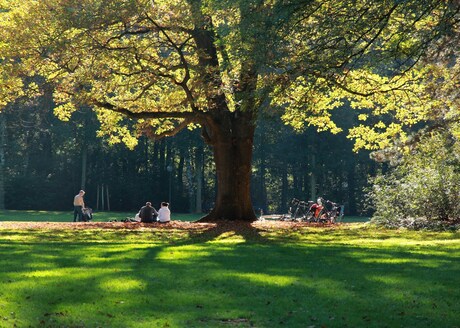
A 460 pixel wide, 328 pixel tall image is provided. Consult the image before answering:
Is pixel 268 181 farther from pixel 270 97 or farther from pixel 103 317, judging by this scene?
pixel 103 317

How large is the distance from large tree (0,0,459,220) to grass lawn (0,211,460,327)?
3526 mm

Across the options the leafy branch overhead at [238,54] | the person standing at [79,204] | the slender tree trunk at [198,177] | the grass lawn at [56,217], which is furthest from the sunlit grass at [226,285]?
the slender tree trunk at [198,177]

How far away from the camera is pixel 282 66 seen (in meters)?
15.3

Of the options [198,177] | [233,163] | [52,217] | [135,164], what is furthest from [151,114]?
[135,164]

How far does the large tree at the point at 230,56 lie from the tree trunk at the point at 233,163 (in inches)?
1.5

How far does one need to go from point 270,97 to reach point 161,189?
40903 millimetres

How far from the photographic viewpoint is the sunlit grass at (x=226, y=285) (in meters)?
8.52

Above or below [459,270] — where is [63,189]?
above

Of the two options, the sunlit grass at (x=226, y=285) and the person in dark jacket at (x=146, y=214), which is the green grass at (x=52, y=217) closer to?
the person in dark jacket at (x=146, y=214)

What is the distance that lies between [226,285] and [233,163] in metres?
15.8

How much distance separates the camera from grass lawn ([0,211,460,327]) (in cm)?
852

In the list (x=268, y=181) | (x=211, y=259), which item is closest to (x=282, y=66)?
(x=211, y=259)

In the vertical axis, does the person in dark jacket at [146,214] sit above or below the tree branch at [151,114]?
below

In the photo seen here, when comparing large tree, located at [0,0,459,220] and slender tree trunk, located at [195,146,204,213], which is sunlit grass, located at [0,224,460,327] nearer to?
large tree, located at [0,0,459,220]
